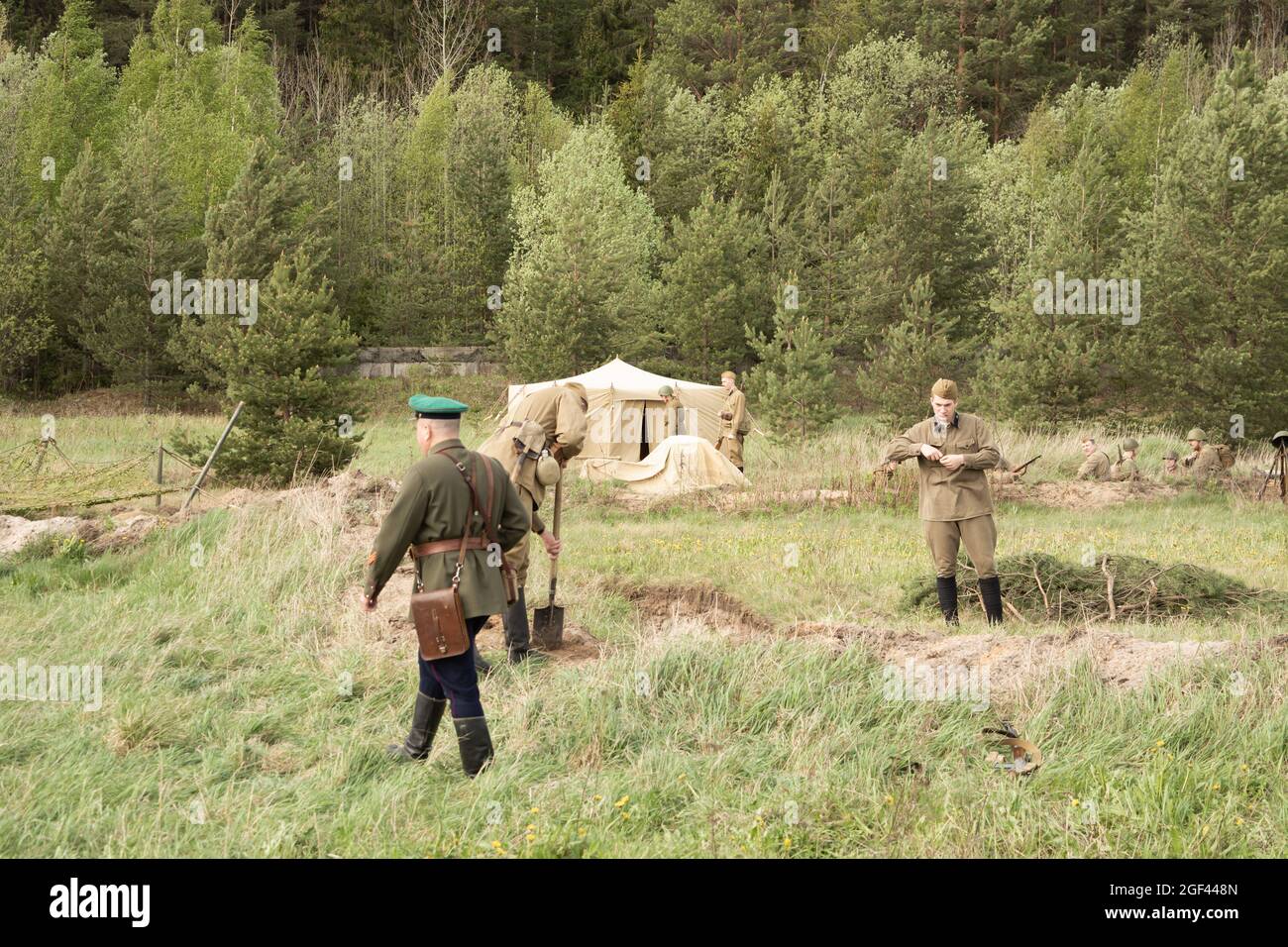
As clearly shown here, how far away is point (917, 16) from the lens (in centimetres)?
4966

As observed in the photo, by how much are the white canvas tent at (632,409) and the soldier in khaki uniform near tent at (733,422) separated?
3.88m

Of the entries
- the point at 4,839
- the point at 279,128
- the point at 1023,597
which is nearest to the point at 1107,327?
the point at 1023,597

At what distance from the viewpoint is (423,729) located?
536 cm

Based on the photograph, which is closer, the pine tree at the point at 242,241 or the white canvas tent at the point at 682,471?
the white canvas tent at the point at 682,471

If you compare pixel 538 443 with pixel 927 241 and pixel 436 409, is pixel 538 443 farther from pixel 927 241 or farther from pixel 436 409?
pixel 927 241

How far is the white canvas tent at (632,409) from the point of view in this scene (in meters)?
22.5

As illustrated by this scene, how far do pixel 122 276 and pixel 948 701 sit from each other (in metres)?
32.7

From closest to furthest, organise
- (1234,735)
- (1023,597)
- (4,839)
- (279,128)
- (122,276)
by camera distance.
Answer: (4,839), (1234,735), (1023,597), (122,276), (279,128)

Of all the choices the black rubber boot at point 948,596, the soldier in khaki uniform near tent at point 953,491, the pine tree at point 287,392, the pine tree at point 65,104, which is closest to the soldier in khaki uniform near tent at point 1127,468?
the soldier in khaki uniform near tent at point 953,491

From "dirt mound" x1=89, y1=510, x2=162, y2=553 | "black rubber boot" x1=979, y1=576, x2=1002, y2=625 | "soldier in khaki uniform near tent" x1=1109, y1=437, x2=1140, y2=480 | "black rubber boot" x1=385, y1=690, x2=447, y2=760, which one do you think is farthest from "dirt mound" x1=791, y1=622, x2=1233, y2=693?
"soldier in khaki uniform near tent" x1=1109, y1=437, x2=1140, y2=480

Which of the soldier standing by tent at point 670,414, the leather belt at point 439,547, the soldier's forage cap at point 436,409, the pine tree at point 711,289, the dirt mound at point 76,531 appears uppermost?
the pine tree at point 711,289

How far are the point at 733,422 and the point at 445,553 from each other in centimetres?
1347

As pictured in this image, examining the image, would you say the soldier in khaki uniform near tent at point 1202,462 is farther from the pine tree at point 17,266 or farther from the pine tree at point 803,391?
the pine tree at point 17,266

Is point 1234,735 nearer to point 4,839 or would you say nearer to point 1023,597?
point 1023,597
